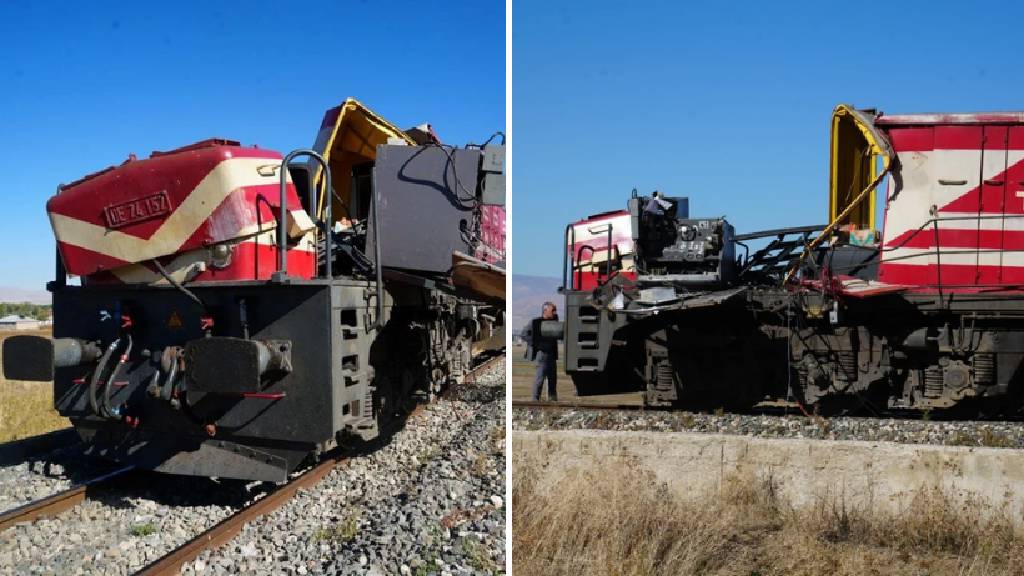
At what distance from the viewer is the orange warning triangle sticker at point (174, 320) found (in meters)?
5.71

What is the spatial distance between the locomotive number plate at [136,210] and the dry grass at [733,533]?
3350mm

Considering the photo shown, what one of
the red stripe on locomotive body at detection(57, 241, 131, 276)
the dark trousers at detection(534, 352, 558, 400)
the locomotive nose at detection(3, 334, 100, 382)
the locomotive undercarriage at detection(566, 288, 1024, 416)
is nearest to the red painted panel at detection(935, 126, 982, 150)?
the locomotive undercarriage at detection(566, 288, 1024, 416)

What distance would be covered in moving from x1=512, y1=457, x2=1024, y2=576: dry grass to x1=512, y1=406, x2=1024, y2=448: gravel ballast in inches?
45.7

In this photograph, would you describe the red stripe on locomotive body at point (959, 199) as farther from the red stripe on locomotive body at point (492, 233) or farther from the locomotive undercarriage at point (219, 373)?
the locomotive undercarriage at point (219, 373)

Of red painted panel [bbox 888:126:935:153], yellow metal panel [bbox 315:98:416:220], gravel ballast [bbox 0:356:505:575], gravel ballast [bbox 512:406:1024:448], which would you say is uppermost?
red painted panel [bbox 888:126:935:153]

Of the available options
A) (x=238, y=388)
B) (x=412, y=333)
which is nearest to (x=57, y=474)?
(x=238, y=388)

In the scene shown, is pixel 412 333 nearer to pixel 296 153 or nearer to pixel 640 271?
pixel 296 153

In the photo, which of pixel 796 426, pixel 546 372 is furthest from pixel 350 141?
pixel 796 426

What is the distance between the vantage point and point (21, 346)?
5.98 metres

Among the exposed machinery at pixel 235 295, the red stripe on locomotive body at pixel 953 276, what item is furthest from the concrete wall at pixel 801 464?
the red stripe on locomotive body at pixel 953 276

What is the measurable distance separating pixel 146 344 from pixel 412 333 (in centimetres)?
269

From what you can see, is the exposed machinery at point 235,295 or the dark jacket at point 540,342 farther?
the dark jacket at point 540,342

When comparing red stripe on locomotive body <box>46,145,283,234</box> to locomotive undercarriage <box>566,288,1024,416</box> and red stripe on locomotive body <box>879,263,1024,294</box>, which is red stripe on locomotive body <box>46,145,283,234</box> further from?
red stripe on locomotive body <box>879,263,1024,294</box>

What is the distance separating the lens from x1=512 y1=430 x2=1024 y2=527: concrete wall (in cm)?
550
